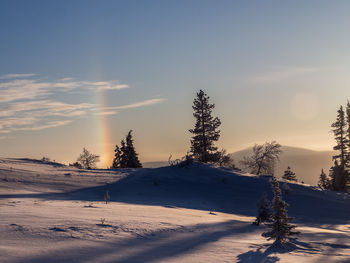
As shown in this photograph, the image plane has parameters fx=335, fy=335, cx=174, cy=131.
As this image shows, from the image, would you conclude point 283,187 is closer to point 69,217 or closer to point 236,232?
point 236,232

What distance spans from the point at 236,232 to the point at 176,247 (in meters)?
3.71

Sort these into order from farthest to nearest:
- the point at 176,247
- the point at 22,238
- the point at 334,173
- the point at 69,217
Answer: the point at 334,173, the point at 69,217, the point at 176,247, the point at 22,238

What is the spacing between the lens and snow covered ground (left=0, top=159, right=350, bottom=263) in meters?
6.74

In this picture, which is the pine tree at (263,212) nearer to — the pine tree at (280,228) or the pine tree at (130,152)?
the pine tree at (280,228)

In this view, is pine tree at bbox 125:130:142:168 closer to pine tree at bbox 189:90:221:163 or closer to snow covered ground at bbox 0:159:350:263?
pine tree at bbox 189:90:221:163

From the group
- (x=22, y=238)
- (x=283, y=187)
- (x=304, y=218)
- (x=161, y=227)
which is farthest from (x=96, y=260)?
(x=283, y=187)

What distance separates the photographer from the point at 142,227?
9.22 meters

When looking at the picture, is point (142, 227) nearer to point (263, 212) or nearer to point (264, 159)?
point (263, 212)

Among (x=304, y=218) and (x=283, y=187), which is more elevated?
(x=283, y=187)

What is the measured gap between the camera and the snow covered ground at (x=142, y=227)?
6738mm

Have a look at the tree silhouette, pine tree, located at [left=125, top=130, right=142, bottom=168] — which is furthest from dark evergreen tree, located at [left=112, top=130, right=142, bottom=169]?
the tree silhouette

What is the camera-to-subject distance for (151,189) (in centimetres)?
2091

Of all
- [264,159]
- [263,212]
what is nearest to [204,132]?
[264,159]

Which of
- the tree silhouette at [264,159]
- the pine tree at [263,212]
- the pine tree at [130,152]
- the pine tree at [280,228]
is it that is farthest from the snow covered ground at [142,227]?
the pine tree at [130,152]
